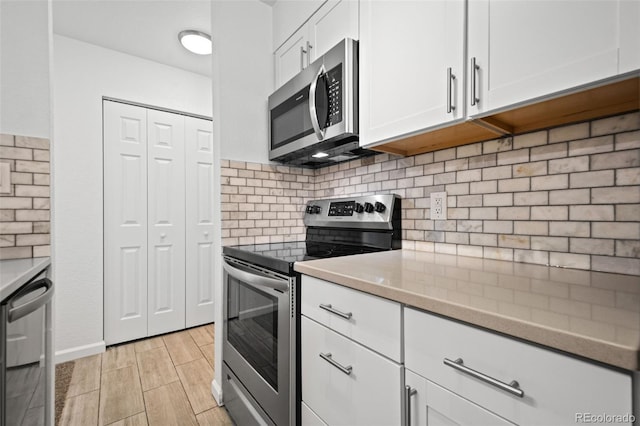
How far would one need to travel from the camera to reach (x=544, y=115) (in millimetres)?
959

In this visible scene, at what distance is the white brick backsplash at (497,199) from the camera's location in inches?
44.9

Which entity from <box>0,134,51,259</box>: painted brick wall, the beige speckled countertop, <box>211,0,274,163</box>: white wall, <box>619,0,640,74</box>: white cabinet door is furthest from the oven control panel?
<box>0,134,51,259</box>: painted brick wall

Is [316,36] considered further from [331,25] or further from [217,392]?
[217,392]

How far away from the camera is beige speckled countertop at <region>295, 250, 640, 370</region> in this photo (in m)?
0.47

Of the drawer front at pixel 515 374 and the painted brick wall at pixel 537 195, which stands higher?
the painted brick wall at pixel 537 195

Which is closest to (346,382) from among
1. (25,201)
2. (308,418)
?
(308,418)

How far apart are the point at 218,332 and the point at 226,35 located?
6.34 feet

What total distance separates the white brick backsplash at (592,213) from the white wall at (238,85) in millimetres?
1686

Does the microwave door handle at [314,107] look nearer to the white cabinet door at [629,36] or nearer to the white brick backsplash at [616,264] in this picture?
the white cabinet door at [629,36]

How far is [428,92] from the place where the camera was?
1082 millimetres

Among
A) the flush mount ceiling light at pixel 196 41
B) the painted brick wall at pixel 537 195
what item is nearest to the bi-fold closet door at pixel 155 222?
the flush mount ceiling light at pixel 196 41

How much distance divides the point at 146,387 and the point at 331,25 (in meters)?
2.53

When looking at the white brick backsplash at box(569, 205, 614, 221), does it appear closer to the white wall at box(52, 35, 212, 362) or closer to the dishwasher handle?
the dishwasher handle

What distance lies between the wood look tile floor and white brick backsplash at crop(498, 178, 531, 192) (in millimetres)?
1850
